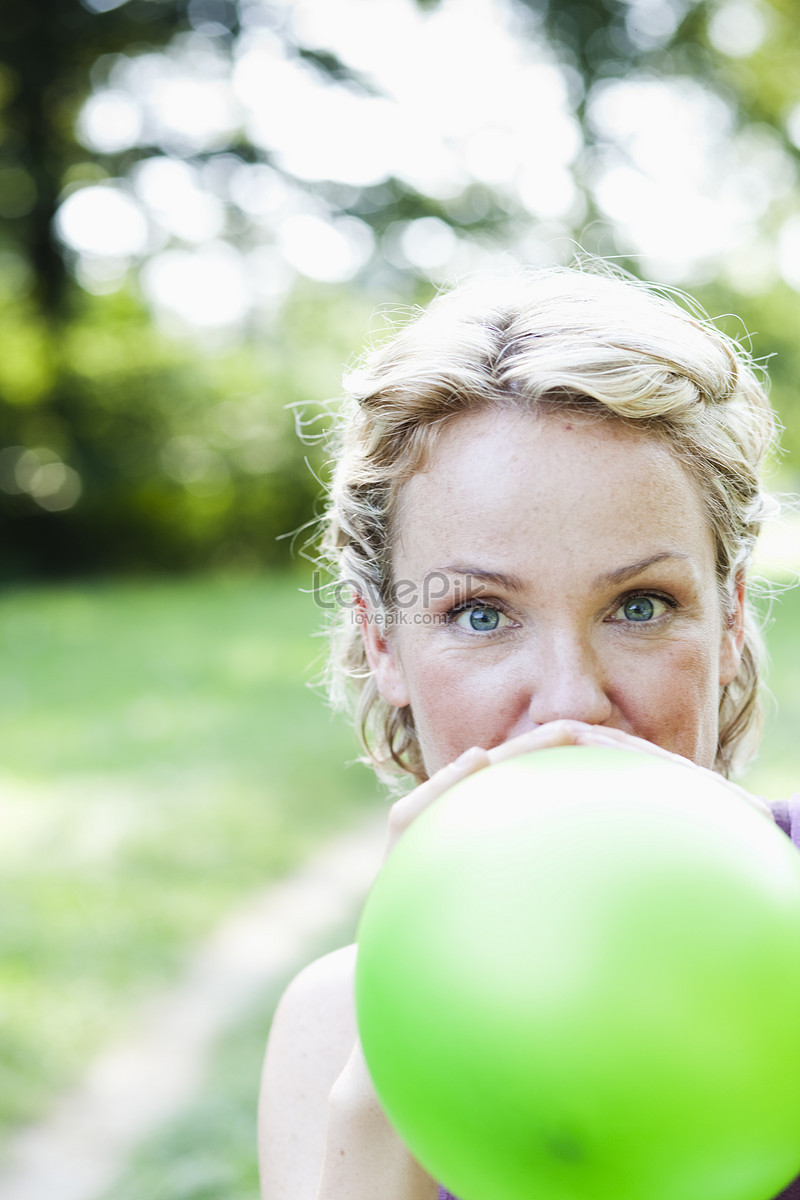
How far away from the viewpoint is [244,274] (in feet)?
77.3

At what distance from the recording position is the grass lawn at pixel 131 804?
567 cm

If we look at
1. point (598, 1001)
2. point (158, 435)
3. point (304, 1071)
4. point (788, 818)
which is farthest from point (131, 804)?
point (158, 435)

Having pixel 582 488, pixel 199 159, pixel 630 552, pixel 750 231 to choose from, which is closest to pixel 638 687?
pixel 630 552

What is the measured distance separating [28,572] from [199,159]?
32.1ft

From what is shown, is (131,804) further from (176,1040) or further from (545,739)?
(545,739)

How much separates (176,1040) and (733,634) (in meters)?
4.07

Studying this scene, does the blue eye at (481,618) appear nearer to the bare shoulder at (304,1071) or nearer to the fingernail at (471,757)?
the fingernail at (471,757)

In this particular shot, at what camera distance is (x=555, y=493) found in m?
1.91

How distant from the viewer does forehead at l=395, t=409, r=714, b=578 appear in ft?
6.25

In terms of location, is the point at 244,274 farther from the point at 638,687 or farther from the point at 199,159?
the point at 638,687

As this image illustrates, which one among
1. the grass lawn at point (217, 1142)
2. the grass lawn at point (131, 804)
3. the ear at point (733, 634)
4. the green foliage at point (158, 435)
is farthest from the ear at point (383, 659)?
the green foliage at point (158, 435)

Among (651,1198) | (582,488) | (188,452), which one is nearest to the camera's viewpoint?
(651,1198)

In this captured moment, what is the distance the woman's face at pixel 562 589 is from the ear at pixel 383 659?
19 cm

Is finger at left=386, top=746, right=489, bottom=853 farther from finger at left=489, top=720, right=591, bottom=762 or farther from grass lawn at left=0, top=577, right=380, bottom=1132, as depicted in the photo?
grass lawn at left=0, top=577, right=380, bottom=1132
